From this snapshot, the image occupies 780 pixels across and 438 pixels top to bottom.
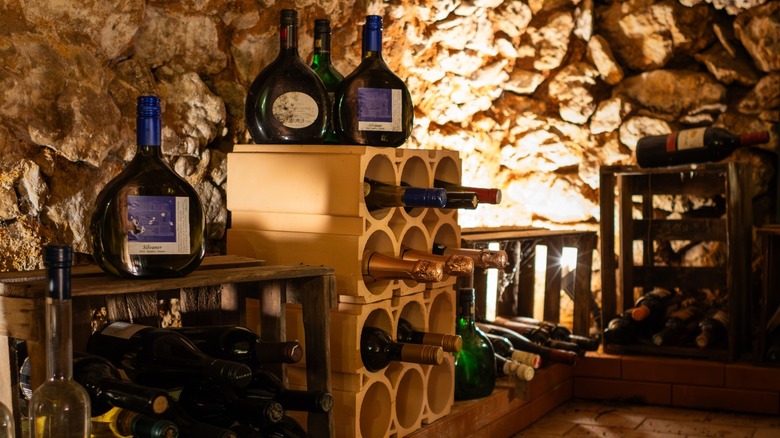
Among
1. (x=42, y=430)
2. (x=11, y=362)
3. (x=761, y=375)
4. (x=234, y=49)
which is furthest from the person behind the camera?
(x=761, y=375)

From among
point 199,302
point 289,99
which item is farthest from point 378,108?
point 199,302

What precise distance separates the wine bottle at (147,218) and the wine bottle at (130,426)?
0.21 meters

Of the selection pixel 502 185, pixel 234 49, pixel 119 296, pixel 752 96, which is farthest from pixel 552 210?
pixel 119 296

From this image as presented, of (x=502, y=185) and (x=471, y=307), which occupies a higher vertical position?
(x=502, y=185)

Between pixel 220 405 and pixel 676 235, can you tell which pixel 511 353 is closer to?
pixel 676 235

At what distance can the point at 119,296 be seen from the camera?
1.53 m

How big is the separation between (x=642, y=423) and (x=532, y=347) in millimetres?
400

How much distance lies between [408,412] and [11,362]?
0.96m

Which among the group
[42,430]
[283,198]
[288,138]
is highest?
[288,138]

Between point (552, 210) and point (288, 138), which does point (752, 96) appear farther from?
point (288, 138)

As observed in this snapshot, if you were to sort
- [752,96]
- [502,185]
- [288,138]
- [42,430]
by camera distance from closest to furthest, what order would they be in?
[42,430], [288,138], [752,96], [502,185]

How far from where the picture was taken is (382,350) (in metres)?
1.85

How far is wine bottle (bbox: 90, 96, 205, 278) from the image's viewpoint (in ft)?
4.44

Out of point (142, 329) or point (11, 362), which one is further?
point (142, 329)
